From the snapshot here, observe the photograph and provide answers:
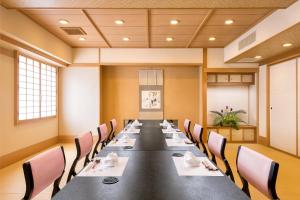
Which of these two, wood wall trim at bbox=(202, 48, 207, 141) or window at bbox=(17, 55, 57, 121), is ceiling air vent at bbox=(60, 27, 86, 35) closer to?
window at bbox=(17, 55, 57, 121)

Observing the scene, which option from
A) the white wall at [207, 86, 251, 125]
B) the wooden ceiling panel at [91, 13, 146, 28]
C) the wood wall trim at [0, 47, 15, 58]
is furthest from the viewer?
the white wall at [207, 86, 251, 125]

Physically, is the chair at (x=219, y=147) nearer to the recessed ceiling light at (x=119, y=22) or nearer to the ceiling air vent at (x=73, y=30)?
the recessed ceiling light at (x=119, y=22)

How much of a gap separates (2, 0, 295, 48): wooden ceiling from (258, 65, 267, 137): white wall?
59.6 inches

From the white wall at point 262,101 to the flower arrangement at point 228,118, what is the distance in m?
0.59

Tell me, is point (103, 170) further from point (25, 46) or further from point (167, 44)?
point (167, 44)

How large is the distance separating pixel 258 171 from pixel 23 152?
14.6 ft

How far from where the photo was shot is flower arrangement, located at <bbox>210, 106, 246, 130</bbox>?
6.07m

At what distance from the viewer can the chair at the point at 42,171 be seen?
1339 millimetres

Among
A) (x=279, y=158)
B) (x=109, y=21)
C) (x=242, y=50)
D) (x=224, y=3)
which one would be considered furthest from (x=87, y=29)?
(x=279, y=158)

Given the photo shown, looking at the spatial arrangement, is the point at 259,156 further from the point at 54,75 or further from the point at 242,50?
the point at 54,75

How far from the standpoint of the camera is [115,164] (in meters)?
1.63

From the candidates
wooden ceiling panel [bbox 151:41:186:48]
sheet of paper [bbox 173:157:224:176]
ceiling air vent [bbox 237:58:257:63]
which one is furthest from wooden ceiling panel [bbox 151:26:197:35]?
sheet of paper [bbox 173:157:224:176]

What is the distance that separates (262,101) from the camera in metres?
5.86

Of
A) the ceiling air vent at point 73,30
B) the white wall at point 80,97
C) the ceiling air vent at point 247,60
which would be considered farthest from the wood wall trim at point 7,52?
the ceiling air vent at point 247,60
